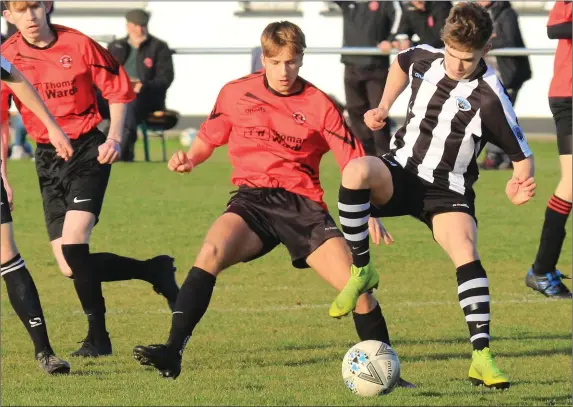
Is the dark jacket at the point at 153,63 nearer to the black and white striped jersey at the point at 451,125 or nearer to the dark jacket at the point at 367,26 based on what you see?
the dark jacket at the point at 367,26

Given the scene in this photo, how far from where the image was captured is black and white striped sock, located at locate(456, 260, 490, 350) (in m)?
7.11

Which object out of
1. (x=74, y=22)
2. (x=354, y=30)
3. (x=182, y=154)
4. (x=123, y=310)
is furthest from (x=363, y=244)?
(x=74, y=22)

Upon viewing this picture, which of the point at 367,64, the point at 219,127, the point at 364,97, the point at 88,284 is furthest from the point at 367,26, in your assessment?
the point at 219,127

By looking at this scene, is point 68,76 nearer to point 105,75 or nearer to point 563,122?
point 105,75

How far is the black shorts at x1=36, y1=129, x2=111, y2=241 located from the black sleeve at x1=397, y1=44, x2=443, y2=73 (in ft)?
6.81

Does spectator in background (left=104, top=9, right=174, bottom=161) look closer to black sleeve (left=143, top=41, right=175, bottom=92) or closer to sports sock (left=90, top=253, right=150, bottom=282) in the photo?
black sleeve (left=143, top=41, right=175, bottom=92)

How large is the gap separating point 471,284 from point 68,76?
9.98 ft

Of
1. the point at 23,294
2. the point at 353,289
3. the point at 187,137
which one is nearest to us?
the point at 353,289

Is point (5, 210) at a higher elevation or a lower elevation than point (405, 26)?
higher

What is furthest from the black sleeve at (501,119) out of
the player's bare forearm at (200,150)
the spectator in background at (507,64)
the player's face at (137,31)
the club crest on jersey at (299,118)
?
the player's face at (137,31)

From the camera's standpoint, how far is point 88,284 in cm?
864

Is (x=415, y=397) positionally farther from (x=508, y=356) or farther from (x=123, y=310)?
(x=123, y=310)

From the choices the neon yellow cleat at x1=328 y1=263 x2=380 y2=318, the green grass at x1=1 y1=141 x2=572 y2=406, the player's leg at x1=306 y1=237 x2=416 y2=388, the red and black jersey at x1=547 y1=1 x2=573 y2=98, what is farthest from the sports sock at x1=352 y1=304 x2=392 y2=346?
the red and black jersey at x1=547 y1=1 x2=573 y2=98

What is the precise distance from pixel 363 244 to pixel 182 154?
1114mm
